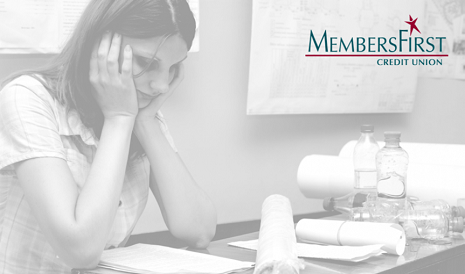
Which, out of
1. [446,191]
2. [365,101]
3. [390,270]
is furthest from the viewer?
[365,101]

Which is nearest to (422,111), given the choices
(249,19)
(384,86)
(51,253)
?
(384,86)

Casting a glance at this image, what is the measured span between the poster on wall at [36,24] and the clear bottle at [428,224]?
100cm

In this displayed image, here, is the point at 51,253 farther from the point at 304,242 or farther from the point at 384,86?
the point at 384,86

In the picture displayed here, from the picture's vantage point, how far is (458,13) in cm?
272

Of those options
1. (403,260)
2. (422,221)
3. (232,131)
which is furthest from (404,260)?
(232,131)

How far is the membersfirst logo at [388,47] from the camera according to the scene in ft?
7.38

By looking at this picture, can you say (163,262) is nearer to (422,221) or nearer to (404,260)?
(404,260)

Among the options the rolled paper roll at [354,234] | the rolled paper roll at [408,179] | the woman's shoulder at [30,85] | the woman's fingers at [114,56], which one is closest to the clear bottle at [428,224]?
the rolled paper roll at [354,234]

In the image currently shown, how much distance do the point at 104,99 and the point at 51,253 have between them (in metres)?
0.33

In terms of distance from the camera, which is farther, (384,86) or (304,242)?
(384,86)

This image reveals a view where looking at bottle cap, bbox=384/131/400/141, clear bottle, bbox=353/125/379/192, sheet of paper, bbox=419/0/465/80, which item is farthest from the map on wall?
bottle cap, bbox=384/131/400/141

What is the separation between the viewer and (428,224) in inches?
50.6

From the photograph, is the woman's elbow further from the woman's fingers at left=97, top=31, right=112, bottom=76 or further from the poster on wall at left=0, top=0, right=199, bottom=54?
the poster on wall at left=0, top=0, right=199, bottom=54

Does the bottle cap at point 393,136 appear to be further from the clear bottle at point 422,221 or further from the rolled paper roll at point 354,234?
the rolled paper roll at point 354,234
